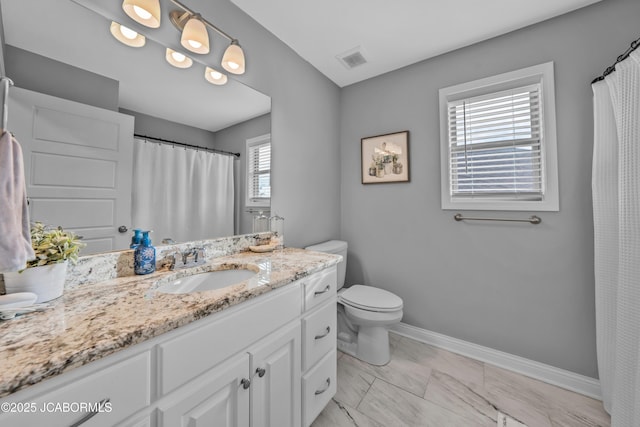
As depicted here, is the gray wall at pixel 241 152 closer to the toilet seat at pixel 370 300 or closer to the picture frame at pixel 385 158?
the toilet seat at pixel 370 300

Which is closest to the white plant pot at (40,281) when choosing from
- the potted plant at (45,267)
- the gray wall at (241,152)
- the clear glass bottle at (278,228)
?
the potted plant at (45,267)

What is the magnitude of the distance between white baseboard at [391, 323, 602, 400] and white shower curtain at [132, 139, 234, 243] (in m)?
1.82

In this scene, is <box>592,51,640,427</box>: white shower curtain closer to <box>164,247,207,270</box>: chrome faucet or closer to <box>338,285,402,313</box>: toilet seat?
<box>338,285,402,313</box>: toilet seat

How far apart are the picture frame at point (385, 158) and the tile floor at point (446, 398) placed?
152 centimetres

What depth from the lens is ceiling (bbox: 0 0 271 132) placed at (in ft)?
2.80

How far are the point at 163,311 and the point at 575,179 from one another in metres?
2.33

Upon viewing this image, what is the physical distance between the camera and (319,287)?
4.13 ft

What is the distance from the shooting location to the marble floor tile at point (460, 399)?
1349 millimetres

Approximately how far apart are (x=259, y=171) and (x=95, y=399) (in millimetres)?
1338

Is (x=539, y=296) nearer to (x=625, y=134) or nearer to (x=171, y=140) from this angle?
(x=625, y=134)

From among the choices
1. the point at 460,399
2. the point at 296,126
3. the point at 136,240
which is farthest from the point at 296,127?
the point at 460,399

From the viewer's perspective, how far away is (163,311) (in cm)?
69

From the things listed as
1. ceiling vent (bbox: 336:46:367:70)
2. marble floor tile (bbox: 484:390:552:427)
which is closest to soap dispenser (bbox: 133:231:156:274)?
ceiling vent (bbox: 336:46:367:70)

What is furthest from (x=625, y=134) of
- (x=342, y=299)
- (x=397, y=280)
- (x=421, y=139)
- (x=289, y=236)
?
(x=289, y=236)
